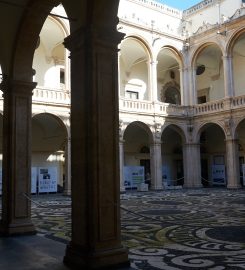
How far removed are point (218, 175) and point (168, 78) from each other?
8.19 m

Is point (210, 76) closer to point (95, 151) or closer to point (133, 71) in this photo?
point (133, 71)

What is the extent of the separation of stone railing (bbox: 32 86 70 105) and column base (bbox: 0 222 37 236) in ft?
41.6

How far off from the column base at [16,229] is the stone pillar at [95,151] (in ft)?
7.82

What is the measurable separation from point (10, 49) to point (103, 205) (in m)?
3.92

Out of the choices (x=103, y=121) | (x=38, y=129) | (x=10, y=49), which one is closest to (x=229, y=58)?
(x=38, y=129)

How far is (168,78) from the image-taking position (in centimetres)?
2919

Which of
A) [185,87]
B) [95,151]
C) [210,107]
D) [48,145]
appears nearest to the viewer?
[95,151]

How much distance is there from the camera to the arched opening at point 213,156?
26802mm

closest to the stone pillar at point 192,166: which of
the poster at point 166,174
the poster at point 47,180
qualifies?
the poster at point 166,174

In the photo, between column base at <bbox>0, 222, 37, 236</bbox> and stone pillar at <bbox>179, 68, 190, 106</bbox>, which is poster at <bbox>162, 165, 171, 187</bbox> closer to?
stone pillar at <bbox>179, 68, 190, 106</bbox>

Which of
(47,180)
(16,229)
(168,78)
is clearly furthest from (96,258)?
(168,78)

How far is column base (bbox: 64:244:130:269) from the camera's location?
4.40 metres

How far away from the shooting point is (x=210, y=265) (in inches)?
191

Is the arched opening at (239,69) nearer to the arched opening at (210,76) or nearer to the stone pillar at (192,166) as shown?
the arched opening at (210,76)
